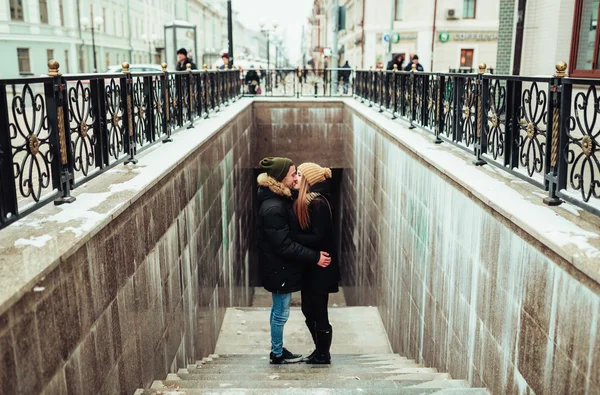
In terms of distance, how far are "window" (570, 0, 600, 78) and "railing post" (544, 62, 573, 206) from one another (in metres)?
6.03

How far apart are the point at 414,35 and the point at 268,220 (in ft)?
104

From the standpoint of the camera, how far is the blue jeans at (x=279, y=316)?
A: 19.4 feet

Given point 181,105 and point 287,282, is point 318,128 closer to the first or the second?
point 181,105

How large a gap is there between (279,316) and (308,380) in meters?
0.77

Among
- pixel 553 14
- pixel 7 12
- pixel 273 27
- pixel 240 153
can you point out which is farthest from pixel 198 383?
pixel 7 12

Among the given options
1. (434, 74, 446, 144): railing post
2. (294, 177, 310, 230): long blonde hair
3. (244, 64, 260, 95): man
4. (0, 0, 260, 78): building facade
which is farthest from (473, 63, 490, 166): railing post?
(0, 0, 260, 78): building facade

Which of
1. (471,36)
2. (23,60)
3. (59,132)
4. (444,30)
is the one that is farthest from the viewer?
(471,36)

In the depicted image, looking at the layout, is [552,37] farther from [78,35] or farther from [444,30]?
[78,35]

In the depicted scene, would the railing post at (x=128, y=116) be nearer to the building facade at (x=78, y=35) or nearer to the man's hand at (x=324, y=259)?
the man's hand at (x=324, y=259)

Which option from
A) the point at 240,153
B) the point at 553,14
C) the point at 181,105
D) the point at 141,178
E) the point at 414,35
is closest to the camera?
the point at 141,178

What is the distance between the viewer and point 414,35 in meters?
34.8

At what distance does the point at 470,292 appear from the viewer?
491 cm

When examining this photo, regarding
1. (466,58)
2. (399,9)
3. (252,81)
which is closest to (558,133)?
(252,81)

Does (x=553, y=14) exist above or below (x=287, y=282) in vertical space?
above
